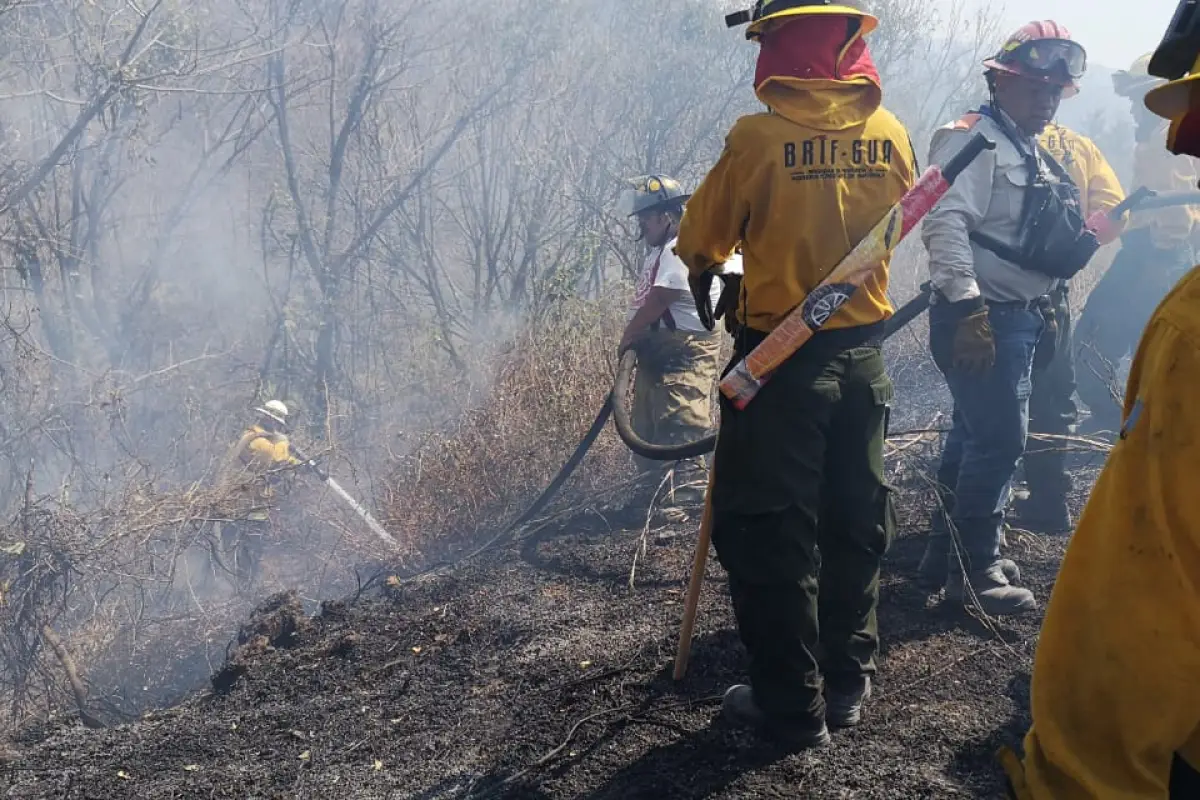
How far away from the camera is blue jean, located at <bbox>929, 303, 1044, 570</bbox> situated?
382cm

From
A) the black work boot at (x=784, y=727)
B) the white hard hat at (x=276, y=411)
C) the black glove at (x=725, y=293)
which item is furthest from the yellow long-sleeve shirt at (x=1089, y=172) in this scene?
the white hard hat at (x=276, y=411)

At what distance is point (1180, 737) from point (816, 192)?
1.84 meters

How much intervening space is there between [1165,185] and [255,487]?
26.0 feet

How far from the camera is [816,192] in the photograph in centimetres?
263

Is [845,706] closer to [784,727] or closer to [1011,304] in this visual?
[784,727]

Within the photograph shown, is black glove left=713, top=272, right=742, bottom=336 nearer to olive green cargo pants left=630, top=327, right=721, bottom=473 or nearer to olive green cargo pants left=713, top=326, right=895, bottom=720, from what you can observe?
olive green cargo pants left=713, top=326, right=895, bottom=720

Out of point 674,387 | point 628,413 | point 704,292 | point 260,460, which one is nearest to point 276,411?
point 260,460

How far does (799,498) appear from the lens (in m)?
2.62

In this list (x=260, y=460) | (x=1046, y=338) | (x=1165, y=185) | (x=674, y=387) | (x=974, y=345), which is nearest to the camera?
(x=974, y=345)

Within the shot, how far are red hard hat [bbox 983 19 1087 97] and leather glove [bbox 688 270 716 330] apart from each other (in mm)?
1846

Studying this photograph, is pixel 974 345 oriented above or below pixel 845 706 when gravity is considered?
above

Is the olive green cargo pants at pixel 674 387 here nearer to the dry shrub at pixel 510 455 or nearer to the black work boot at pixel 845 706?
the dry shrub at pixel 510 455

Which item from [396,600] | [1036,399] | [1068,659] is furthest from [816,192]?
[396,600]

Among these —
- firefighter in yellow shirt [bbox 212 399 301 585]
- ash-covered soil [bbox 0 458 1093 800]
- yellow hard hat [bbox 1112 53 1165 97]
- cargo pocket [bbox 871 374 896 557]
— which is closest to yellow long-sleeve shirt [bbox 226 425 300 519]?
firefighter in yellow shirt [bbox 212 399 301 585]
